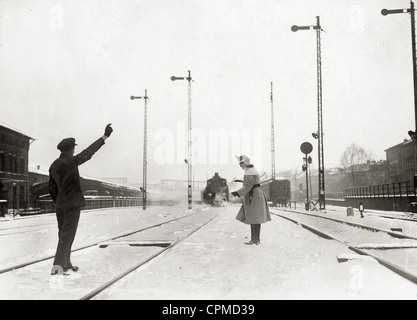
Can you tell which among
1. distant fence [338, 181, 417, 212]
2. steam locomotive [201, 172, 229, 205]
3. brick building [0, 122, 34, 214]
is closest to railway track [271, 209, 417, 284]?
distant fence [338, 181, 417, 212]

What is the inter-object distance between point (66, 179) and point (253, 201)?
4.67 metres

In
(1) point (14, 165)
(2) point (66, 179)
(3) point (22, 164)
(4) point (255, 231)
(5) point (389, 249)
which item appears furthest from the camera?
(3) point (22, 164)

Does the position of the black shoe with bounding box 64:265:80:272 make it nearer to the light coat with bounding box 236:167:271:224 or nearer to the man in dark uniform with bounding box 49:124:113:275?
the man in dark uniform with bounding box 49:124:113:275

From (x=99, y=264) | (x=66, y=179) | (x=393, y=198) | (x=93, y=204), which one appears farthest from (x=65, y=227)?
(x=93, y=204)

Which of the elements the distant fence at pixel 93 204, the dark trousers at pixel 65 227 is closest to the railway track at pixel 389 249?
the dark trousers at pixel 65 227

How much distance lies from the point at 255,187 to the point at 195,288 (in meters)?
4.58

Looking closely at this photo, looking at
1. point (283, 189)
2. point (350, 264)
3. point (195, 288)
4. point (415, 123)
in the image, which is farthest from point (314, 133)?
point (195, 288)

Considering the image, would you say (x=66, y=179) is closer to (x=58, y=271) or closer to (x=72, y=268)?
(x=58, y=271)

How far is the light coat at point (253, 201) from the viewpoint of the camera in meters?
9.62

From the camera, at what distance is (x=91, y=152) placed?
579 cm

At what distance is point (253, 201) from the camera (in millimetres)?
9734
